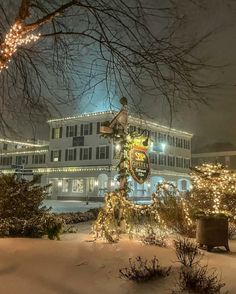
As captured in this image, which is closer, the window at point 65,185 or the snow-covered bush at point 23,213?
the snow-covered bush at point 23,213

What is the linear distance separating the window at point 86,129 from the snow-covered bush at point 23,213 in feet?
110

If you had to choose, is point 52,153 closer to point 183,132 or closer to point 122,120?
point 183,132

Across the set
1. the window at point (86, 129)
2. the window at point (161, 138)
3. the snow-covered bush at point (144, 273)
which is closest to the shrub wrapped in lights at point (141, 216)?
the snow-covered bush at point (144, 273)

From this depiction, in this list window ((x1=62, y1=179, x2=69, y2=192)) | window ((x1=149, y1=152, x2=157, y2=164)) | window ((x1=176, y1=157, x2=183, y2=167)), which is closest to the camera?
window ((x1=62, y1=179, x2=69, y2=192))

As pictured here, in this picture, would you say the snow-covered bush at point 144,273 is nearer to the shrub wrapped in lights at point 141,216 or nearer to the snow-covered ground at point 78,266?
the snow-covered ground at point 78,266

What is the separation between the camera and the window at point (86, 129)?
4706 cm

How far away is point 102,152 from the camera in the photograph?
45844mm

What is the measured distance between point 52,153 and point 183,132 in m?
18.5

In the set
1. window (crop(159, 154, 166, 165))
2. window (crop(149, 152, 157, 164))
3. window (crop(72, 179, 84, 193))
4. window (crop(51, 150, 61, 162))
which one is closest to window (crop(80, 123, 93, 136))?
window (crop(51, 150, 61, 162))

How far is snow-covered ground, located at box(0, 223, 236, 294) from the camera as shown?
253 inches

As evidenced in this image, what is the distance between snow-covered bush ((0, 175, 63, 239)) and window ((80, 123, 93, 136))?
110 ft

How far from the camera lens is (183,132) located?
56906 millimetres

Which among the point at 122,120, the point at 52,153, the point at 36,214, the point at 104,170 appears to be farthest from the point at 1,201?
the point at 52,153

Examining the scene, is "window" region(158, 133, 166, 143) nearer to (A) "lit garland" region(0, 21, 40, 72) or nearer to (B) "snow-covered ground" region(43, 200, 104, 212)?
(B) "snow-covered ground" region(43, 200, 104, 212)
